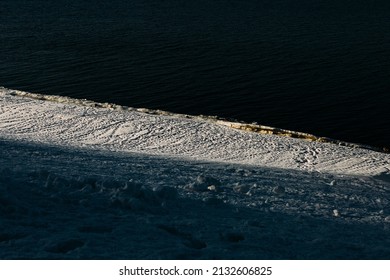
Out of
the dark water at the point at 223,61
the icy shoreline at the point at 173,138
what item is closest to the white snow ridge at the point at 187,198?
the icy shoreline at the point at 173,138

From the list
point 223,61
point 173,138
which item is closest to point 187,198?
point 173,138

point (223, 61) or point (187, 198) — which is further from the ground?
point (223, 61)

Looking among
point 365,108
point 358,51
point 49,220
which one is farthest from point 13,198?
point 358,51

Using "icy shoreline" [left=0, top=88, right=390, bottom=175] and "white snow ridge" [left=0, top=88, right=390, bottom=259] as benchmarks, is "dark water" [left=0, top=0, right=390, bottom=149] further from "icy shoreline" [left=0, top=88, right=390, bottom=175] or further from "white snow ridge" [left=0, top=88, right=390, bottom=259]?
"white snow ridge" [left=0, top=88, right=390, bottom=259]

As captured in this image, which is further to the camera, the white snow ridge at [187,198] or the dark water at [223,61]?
the dark water at [223,61]

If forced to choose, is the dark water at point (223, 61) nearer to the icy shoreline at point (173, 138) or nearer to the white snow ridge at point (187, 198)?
the icy shoreline at point (173, 138)

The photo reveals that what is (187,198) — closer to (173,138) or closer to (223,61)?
(173,138)
